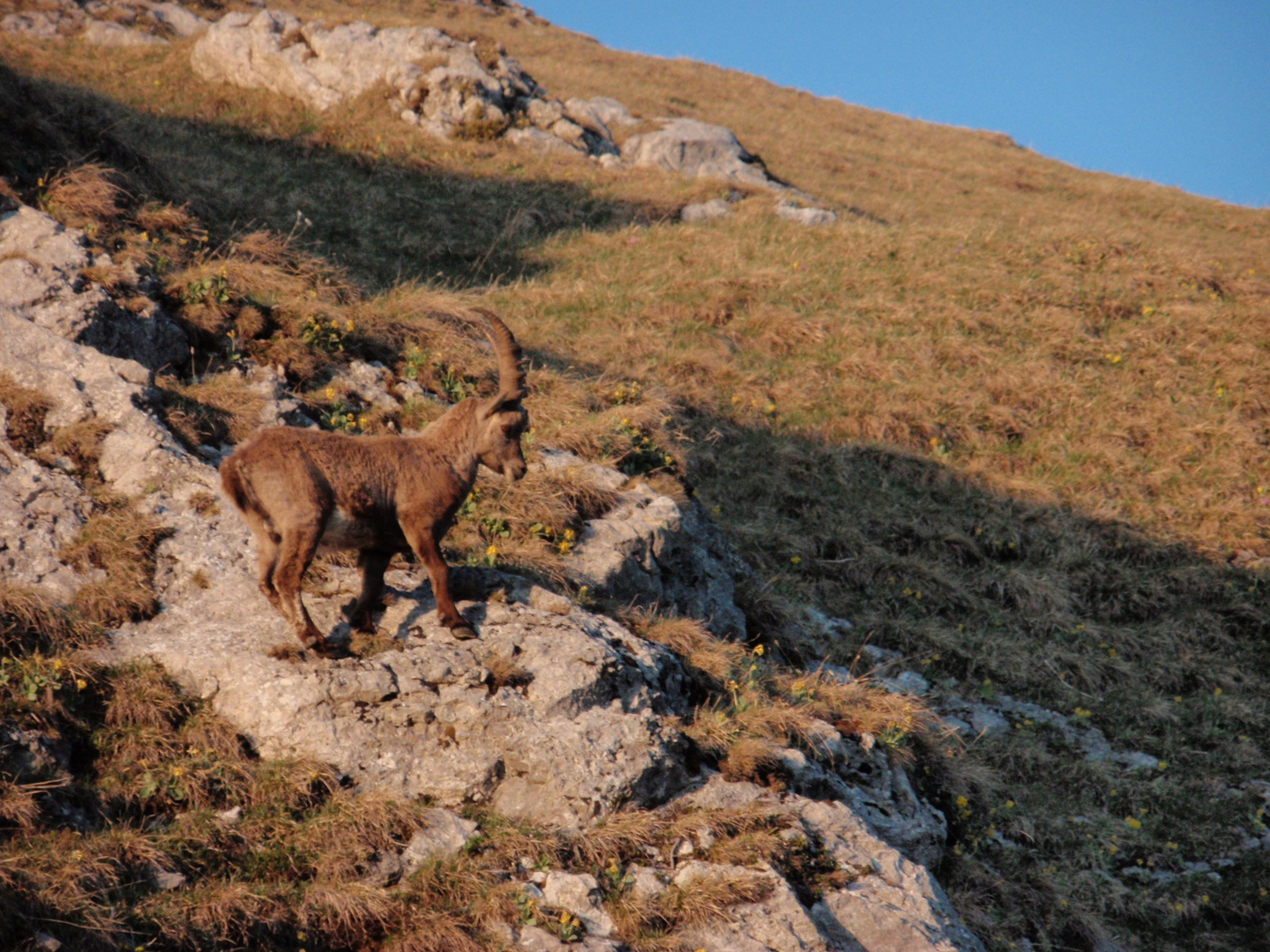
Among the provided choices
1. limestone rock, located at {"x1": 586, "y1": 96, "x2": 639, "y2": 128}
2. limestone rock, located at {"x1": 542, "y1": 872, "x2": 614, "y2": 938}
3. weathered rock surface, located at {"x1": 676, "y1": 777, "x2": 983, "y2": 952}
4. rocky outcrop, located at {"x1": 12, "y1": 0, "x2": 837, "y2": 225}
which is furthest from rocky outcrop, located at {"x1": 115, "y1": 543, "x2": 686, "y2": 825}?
limestone rock, located at {"x1": 586, "y1": 96, "x2": 639, "y2": 128}

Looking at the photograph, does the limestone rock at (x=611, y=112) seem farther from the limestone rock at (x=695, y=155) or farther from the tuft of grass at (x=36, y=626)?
the tuft of grass at (x=36, y=626)

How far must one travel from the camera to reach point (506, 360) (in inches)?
267

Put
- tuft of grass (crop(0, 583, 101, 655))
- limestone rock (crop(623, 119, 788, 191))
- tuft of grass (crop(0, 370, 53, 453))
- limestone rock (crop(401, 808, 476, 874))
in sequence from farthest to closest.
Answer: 1. limestone rock (crop(623, 119, 788, 191))
2. tuft of grass (crop(0, 370, 53, 453))
3. tuft of grass (crop(0, 583, 101, 655))
4. limestone rock (crop(401, 808, 476, 874))

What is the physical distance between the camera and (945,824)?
791 cm

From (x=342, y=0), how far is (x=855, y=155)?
1999 centimetres

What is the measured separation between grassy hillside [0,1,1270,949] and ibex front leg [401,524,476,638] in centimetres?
406

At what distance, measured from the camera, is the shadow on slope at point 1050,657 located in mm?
8570

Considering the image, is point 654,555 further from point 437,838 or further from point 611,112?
point 611,112

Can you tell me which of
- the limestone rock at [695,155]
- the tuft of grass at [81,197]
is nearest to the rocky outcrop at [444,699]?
the tuft of grass at [81,197]

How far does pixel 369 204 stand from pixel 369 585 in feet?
52.5

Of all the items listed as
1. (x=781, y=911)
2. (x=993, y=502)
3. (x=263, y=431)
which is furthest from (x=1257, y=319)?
(x=263, y=431)

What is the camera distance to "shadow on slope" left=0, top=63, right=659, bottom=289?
1834cm

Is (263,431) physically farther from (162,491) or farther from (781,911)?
(781,911)

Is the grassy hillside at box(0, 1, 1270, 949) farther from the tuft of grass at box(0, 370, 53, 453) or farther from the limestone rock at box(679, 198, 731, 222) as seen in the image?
the tuft of grass at box(0, 370, 53, 453)
